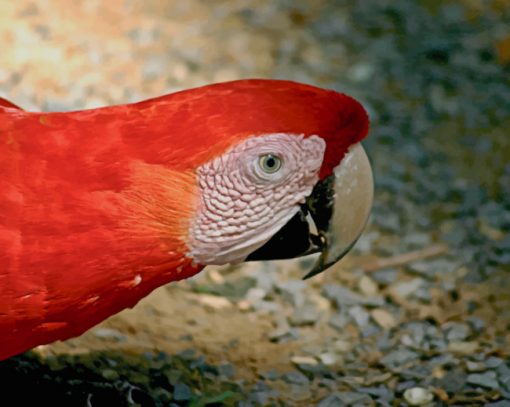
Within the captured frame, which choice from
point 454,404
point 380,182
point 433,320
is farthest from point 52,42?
point 454,404

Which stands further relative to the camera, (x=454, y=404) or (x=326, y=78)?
(x=326, y=78)

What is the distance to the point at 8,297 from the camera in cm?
167

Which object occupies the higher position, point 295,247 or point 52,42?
point 52,42

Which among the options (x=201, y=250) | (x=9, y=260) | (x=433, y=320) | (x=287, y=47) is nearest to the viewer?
(x=9, y=260)

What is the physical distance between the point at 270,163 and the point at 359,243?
121cm

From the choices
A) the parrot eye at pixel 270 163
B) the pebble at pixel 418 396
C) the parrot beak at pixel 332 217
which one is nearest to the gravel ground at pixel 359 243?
the pebble at pixel 418 396

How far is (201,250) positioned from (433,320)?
3.42 ft

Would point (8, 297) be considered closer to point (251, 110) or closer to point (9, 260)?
point (9, 260)

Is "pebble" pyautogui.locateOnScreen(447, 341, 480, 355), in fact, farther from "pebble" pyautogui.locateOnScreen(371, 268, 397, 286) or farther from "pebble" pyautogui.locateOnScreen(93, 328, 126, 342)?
"pebble" pyautogui.locateOnScreen(93, 328, 126, 342)

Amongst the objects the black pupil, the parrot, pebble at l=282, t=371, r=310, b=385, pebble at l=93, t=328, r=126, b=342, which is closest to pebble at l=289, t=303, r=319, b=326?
pebble at l=282, t=371, r=310, b=385

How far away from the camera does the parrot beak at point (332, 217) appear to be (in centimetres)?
186

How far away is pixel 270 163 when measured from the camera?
5.81 ft

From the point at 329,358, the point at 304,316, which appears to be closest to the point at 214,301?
the point at 304,316

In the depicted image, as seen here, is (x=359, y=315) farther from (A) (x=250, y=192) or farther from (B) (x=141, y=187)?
Answer: (B) (x=141, y=187)
